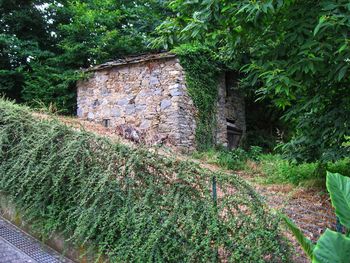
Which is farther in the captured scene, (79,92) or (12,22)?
(12,22)

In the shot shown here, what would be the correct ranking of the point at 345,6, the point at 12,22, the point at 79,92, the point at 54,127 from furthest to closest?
1. the point at 12,22
2. the point at 79,92
3. the point at 54,127
4. the point at 345,6

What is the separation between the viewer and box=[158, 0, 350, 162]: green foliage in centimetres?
286

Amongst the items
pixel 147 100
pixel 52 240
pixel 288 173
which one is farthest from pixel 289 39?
pixel 147 100

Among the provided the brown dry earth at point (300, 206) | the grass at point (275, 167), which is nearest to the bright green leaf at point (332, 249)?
the brown dry earth at point (300, 206)

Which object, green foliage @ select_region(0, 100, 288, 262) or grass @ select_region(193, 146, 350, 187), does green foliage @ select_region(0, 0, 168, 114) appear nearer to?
grass @ select_region(193, 146, 350, 187)

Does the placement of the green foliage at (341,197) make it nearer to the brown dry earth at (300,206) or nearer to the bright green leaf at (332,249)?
the bright green leaf at (332,249)

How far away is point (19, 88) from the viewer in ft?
35.1

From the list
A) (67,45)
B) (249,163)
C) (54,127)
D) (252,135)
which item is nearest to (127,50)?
(67,45)

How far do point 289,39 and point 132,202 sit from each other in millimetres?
2047

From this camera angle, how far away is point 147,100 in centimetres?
900

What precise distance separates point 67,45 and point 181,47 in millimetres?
3813

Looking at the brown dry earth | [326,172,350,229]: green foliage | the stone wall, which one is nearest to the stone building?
the stone wall

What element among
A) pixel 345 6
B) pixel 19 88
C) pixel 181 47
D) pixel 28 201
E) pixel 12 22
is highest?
pixel 12 22

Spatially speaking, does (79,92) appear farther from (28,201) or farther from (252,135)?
(28,201)
